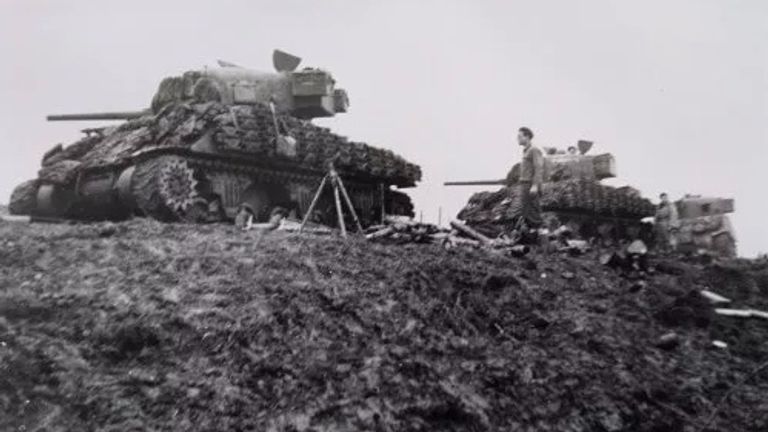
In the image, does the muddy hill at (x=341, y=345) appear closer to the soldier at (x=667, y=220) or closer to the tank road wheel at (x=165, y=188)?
the tank road wheel at (x=165, y=188)

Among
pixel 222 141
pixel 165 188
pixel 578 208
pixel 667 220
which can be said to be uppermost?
pixel 222 141

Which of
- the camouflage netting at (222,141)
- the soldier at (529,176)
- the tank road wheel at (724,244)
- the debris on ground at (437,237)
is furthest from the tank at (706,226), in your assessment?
the debris on ground at (437,237)

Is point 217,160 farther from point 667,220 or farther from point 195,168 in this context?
point 667,220

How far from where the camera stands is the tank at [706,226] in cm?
1997

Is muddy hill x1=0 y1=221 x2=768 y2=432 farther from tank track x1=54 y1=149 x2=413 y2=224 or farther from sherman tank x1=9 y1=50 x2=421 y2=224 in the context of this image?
sherman tank x1=9 y1=50 x2=421 y2=224

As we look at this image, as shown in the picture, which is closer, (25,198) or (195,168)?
(195,168)

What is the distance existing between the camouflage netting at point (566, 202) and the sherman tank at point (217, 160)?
12.3 ft

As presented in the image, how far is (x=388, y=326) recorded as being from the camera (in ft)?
18.6

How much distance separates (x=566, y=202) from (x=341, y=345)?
1527cm

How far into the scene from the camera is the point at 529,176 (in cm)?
1116

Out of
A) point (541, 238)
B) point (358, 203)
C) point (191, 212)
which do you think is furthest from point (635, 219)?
point (191, 212)

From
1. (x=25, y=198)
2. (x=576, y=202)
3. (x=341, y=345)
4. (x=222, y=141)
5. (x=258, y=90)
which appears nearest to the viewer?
(x=341, y=345)

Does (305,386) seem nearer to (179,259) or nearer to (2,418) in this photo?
(2,418)

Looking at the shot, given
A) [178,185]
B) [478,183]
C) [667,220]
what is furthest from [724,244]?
[178,185]
